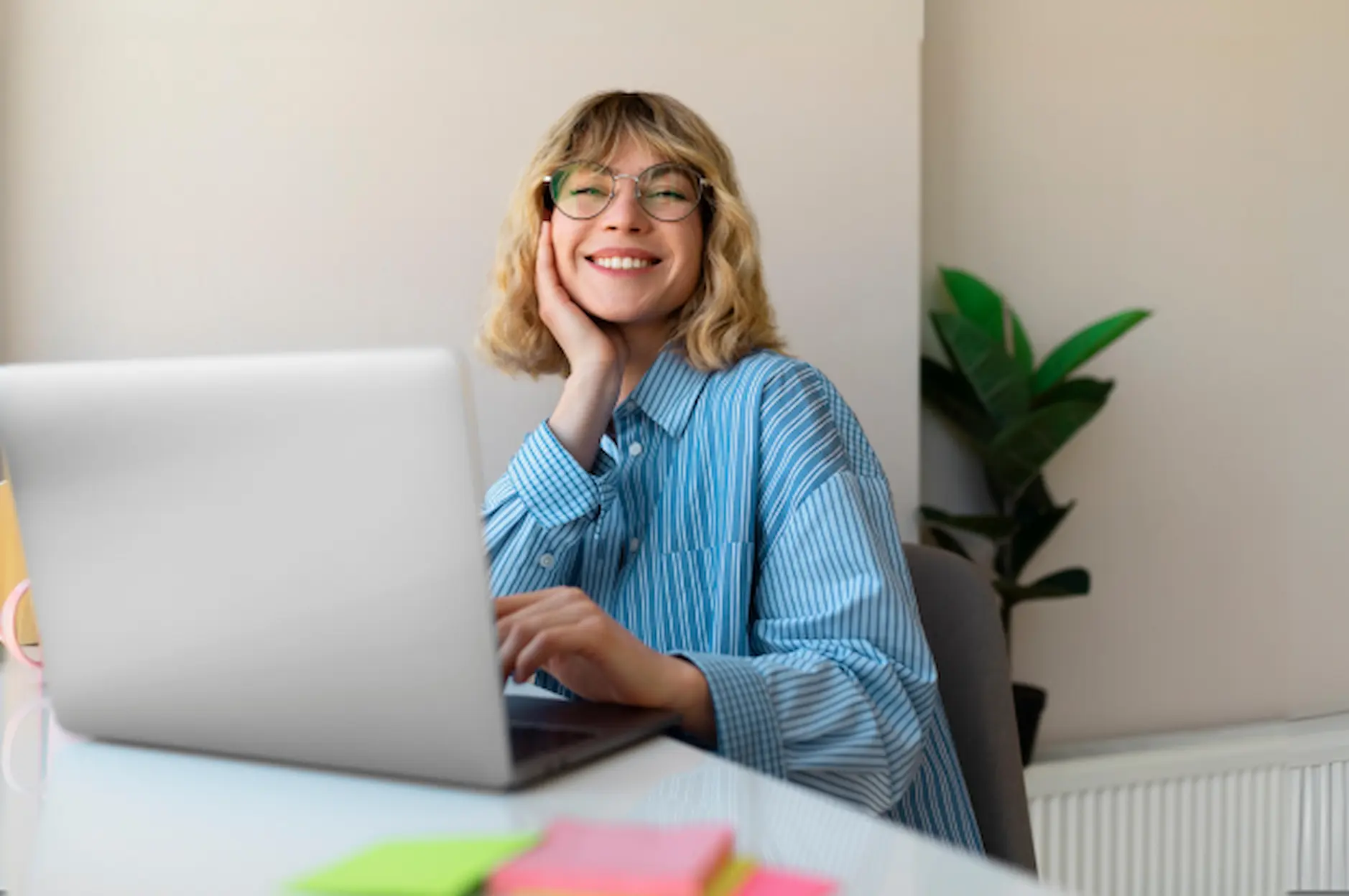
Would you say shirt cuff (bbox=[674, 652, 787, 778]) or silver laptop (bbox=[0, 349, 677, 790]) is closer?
silver laptop (bbox=[0, 349, 677, 790])

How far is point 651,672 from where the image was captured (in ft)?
2.98

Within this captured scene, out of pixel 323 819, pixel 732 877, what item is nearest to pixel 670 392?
pixel 323 819

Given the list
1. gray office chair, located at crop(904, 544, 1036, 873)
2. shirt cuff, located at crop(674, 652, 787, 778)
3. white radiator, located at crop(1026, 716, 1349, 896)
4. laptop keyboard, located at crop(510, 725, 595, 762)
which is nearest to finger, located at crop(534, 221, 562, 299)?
gray office chair, located at crop(904, 544, 1036, 873)

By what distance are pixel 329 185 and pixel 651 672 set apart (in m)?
1.16

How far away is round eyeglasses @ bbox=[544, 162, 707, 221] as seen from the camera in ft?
4.82

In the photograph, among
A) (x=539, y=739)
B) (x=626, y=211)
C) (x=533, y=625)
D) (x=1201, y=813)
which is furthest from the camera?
(x=1201, y=813)

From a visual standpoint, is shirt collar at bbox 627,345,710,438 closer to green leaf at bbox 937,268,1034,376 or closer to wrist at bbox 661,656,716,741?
wrist at bbox 661,656,716,741

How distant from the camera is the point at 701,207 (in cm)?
152

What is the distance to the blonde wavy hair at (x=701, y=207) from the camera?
4.70ft

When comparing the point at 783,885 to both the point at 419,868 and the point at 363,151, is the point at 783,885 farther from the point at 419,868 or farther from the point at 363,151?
the point at 363,151

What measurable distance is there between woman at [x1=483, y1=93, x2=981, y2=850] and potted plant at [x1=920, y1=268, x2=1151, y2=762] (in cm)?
74

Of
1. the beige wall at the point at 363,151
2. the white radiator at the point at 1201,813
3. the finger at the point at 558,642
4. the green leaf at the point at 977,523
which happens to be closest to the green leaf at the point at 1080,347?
the green leaf at the point at 977,523

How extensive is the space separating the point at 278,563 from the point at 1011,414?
1.72m

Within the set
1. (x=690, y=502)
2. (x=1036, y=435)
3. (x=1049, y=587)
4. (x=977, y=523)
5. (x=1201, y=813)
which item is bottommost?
(x=1201, y=813)
